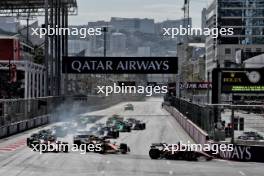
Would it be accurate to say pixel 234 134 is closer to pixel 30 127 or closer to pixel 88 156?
pixel 88 156

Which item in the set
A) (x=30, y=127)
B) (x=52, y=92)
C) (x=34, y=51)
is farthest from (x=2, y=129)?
(x=34, y=51)

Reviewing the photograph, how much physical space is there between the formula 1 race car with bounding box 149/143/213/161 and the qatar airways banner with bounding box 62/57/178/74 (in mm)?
9840

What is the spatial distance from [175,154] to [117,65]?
11.8m

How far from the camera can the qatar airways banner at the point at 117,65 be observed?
153 ft

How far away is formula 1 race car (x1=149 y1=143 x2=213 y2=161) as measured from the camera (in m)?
37.7

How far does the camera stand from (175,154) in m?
37.9

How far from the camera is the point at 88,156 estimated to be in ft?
127

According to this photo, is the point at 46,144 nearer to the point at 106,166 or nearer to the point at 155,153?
the point at 155,153

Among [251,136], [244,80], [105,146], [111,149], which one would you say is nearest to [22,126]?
[105,146]

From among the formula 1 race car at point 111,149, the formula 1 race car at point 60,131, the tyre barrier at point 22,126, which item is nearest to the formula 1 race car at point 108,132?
the formula 1 race car at point 60,131

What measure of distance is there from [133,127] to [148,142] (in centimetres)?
1795

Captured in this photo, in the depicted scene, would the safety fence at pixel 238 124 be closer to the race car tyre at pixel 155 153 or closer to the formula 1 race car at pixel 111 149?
the race car tyre at pixel 155 153

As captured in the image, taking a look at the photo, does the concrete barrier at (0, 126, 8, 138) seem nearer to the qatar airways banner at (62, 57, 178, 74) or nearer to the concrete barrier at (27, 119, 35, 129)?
the concrete barrier at (27, 119, 35, 129)

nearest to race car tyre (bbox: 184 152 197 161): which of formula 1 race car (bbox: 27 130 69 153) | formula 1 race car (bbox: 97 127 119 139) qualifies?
formula 1 race car (bbox: 27 130 69 153)
